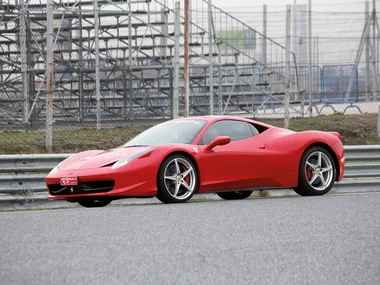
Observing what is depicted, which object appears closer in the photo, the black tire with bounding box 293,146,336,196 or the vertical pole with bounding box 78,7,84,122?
the black tire with bounding box 293,146,336,196

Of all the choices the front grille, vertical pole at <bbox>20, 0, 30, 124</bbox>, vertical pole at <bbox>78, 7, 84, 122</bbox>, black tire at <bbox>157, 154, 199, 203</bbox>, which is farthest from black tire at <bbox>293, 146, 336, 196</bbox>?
vertical pole at <bbox>78, 7, 84, 122</bbox>

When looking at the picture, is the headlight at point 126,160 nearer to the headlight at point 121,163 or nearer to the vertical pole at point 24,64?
the headlight at point 121,163

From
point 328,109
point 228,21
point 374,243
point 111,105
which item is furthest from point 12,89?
point 374,243

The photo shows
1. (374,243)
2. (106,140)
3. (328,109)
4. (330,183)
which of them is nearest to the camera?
(374,243)

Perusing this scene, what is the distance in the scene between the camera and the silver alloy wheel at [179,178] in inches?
373

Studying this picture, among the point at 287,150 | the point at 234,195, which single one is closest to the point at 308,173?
the point at 287,150

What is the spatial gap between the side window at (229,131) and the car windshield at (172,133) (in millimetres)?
120

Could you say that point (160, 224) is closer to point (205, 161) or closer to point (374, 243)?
point (374, 243)

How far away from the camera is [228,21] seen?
22.2 m

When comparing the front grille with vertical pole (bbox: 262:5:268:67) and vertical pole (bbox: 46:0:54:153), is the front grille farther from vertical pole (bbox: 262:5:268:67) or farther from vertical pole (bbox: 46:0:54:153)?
vertical pole (bbox: 262:5:268:67)

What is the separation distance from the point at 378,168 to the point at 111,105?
36.7ft

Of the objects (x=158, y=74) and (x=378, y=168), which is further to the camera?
(x=158, y=74)

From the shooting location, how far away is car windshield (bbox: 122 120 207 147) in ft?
32.9

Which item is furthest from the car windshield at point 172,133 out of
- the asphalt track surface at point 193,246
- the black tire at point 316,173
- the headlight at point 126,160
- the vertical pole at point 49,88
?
the vertical pole at point 49,88
